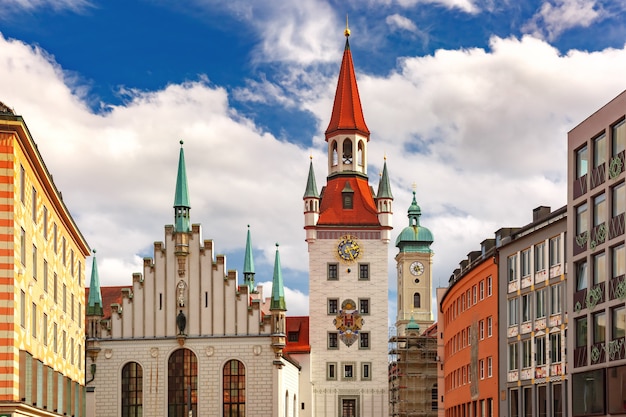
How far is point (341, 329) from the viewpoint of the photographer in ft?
344

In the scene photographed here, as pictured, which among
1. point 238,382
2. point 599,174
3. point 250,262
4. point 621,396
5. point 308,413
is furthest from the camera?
point 250,262

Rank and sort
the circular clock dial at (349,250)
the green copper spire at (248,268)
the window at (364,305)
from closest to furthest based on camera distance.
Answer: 1. the window at (364,305)
2. the circular clock dial at (349,250)
3. the green copper spire at (248,268)

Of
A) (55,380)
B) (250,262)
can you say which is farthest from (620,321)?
(250,262)

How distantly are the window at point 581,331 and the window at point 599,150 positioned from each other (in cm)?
659

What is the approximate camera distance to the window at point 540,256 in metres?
53.0

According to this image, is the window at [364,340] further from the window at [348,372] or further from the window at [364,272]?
the window at [364,272]

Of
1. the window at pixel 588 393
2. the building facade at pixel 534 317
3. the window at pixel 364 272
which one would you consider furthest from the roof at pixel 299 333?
the window at pixel 588 393

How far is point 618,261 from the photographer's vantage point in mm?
43500

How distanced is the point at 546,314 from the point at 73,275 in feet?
75.5

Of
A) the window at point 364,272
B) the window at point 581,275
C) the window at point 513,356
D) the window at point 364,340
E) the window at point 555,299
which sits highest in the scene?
the window at point 364,272

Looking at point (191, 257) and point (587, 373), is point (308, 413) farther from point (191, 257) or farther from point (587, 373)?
point (587, 373)

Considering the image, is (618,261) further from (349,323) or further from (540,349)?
(349,323)

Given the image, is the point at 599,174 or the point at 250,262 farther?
the point at 250,262

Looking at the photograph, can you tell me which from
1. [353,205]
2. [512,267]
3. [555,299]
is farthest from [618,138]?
[353,205]
